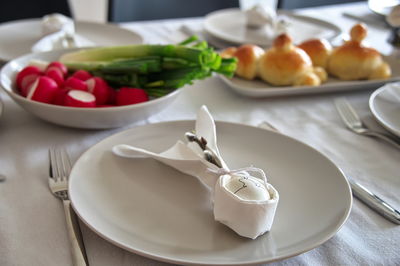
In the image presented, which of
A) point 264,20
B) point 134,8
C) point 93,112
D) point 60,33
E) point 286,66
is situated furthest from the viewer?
point 134,8

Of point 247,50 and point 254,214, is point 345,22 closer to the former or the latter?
point 247,50

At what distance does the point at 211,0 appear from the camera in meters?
1.88

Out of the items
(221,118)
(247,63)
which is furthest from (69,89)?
(247,63)

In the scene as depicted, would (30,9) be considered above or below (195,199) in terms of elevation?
below

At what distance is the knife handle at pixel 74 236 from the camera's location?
1.60 feet

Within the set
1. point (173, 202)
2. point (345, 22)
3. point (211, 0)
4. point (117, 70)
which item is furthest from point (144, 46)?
point (211, 0)

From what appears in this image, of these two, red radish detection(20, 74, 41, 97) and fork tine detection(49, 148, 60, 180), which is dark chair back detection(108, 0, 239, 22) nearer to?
red radish detection(20, 74, 41, 97)

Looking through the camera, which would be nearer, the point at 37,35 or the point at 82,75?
the point at 82,75

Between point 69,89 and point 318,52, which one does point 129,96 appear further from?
point 318,52

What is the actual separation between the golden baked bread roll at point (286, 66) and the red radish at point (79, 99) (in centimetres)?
38

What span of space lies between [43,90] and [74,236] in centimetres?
32

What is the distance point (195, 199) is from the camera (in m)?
0.59

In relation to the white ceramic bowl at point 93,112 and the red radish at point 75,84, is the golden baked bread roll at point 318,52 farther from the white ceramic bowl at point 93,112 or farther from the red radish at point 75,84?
the red radish at point 75,84

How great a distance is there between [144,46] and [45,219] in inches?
17.0
